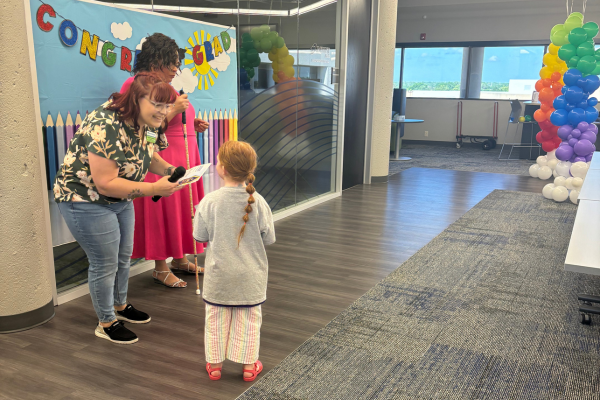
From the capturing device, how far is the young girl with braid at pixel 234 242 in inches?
78.2

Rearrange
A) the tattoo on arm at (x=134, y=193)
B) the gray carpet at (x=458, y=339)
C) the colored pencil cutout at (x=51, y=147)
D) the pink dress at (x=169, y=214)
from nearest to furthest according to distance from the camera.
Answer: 1. the gray carpet at (x=458, y=339)
2. the tattoo on arm at (x=134, y=193)
3. the colored pencil cutout at (x=51, y=147)
4. the pink dress at (x=169, y=214)

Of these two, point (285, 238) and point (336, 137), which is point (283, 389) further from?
point (336, 137)

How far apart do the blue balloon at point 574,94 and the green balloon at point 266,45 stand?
11.6ft

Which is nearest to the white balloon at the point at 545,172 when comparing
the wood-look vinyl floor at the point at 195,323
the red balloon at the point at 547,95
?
the red balloon at the point at 547,95

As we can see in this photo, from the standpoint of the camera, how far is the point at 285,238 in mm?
4320

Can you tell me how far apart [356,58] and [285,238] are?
3073mm

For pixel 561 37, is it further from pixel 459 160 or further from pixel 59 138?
pixel 59 138

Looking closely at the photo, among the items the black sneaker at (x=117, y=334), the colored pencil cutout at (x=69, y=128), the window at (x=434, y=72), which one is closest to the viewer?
the black sneaker at (x=117, y=334)

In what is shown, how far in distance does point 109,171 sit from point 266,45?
2640 mm

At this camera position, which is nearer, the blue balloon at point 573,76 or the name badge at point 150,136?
the name badge at point 150,136

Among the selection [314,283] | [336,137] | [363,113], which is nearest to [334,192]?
[336,137]

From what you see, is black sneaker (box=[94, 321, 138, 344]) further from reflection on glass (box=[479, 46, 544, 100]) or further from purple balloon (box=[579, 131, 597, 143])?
reflection on glass (box=[479, 46, 544, 100])

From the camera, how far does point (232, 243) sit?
201 cm

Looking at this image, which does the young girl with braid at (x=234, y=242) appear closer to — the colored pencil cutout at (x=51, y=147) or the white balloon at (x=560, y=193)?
the colored pencil cutout at (x=51, y=147)
